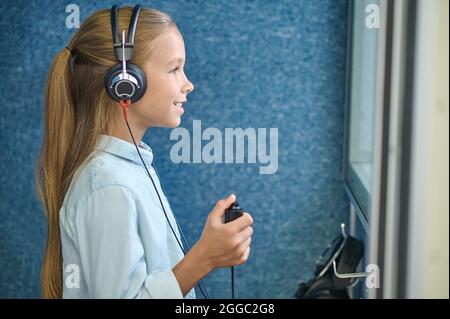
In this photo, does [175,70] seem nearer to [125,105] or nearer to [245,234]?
[125,105]

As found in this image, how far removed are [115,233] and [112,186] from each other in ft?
0.23

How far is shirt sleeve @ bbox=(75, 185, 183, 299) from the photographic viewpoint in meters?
0.94

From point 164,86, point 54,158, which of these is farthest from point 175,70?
point 54,158

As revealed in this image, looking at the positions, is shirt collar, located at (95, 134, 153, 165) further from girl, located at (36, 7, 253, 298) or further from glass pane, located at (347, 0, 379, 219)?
glass pane, located at (347, 0, 379, 219)

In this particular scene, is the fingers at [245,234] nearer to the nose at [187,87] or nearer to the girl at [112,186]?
the girl at [112,186]

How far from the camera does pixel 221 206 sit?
3.32 ft

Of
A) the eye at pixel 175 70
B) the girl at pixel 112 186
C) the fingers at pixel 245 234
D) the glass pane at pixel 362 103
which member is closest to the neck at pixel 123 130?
the girl at pixel 112 186

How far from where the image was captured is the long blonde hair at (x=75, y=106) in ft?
3.23

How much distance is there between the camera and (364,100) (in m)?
1.03

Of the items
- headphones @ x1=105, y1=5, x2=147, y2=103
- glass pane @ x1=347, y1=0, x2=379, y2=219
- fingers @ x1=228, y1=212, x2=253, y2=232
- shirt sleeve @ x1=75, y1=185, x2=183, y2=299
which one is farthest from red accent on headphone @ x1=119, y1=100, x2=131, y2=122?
A: glass pane @ x1=347, y1=0, x2=379, y2=219

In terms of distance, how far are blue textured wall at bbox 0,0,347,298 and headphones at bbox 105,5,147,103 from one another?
3.5 inches
